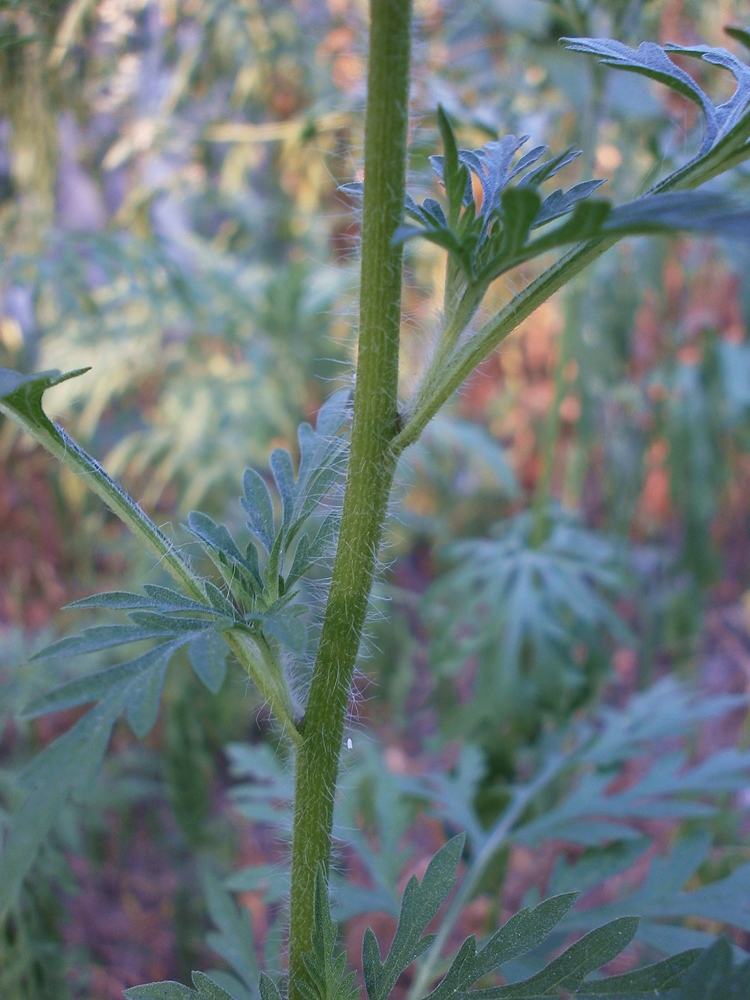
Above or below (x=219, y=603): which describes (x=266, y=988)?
below

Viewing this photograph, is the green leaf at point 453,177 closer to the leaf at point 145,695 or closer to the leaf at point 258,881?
the leaf at point 145,695

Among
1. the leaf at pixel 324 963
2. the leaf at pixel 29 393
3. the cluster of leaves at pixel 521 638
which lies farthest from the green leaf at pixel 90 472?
the cluster of leaves at pixel 521 638

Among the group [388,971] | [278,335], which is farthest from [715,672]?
[388,971]

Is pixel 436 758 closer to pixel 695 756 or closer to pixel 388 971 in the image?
pixel 695 756

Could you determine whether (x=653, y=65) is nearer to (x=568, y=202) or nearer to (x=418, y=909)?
(x=568, y=202)

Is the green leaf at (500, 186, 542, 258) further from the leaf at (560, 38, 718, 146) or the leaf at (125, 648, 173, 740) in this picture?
the leaf at (125, 648, 173, 740)

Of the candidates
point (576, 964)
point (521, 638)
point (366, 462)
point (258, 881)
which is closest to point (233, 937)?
point (258, 881)

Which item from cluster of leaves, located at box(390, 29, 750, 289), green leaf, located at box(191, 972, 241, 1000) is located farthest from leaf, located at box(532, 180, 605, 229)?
green leaf, located at box(191, 972, 241, 1000)
